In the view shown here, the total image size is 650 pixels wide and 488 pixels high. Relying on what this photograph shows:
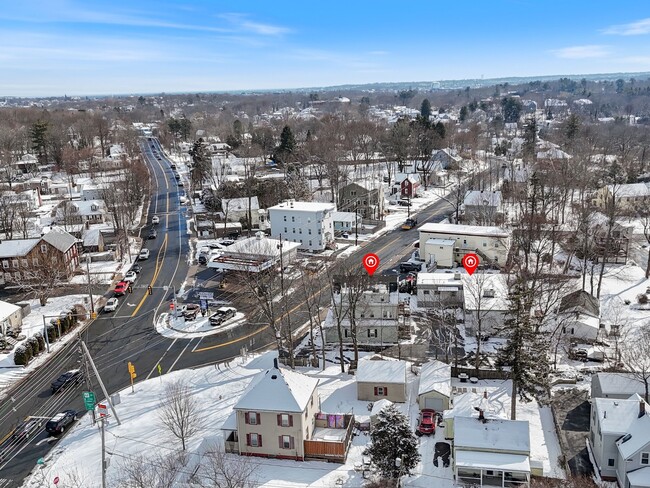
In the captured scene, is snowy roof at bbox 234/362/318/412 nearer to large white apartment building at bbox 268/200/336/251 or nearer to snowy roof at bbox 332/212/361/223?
large white apartment building at bbox 268/200/336/251

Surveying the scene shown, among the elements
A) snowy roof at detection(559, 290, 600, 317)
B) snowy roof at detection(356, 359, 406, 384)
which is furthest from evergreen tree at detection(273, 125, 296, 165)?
snowy roof at detection(356, 359, 406, 384)

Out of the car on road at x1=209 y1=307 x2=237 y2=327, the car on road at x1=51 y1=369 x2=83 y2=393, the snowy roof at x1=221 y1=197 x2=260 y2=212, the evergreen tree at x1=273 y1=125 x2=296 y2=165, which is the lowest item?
the car on road at x1=51 y1=369 x2=83 y2=393

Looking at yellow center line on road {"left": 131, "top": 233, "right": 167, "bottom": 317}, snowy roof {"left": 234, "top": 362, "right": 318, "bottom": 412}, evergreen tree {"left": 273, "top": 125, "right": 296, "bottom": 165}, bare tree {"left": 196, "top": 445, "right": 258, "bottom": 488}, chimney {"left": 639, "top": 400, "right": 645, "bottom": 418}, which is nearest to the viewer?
bare tree {"left": 196, "top": 445, "right": 258, "bottom": 488}

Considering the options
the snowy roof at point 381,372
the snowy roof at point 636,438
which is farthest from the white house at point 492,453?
the snowy roof at point 381,372

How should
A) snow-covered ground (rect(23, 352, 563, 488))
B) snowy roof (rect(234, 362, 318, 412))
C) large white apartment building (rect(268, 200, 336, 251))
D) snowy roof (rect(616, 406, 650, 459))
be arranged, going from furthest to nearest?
1. large white apartment building (rect(268, 200, 336, 251))
2. snowy roof (rect(234, 362, 318, 412))
3. snow-covered ground (rect(23, 352, 563, 488))
4. snowy roof (rect(616, 406, 650, 459))

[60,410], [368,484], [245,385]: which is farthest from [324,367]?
[60,410]

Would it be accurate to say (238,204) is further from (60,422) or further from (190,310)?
(60,422)

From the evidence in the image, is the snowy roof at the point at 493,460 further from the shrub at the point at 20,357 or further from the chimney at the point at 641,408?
the shrub at the point at 20,357
